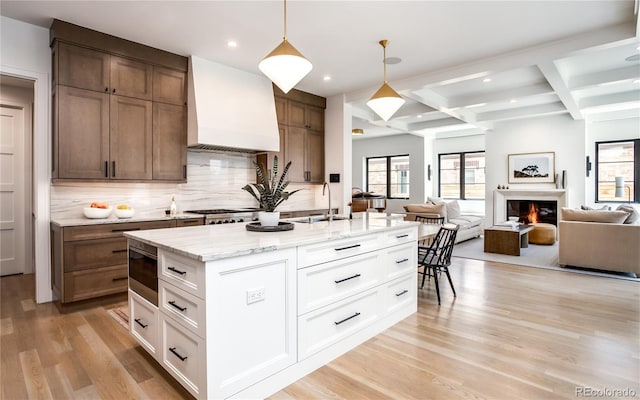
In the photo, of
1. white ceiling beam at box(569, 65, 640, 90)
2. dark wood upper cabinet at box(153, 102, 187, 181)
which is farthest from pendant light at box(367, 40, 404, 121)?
white ceiling beam at box(569, 65, 640, 90)

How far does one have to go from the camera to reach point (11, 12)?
3305 mm

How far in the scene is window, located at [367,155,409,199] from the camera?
10484mm

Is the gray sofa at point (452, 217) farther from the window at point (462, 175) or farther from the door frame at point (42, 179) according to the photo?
the door frame at point (42, 179)

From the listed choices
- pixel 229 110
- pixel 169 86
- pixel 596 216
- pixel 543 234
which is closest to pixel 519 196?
pixel 543 234

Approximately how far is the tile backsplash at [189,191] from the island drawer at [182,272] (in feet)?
8.24

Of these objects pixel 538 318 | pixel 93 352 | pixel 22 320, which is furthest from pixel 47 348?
pixel 538 318

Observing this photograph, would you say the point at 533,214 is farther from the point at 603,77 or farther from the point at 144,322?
the point at 144,322

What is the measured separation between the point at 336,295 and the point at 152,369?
4.21 feet

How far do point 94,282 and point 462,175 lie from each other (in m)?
9.36

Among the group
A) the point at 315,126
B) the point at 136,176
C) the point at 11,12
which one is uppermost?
the point at 11,12

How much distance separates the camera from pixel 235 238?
219 centimetres

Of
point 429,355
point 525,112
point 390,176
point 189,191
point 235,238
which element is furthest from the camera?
point 390,176

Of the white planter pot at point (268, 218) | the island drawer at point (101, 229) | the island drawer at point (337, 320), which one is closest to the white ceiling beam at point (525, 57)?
the island drawer at point (337, 320)

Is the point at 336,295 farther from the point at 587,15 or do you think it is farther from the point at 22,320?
the point at 587,15
